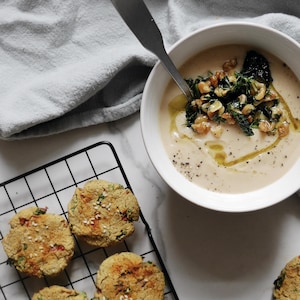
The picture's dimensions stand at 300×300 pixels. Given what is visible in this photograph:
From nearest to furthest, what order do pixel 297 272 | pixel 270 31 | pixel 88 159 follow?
1. pixel 270 31
2. pixel 297 272
3. pixel 88 159

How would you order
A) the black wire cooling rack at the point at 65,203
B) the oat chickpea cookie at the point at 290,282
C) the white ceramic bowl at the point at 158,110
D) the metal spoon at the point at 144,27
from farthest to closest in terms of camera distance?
the black wire cooling rack at the point at 65,203
the oat chickpea cookie at the point at 290,282
the white ceramic bowl at the point at 158,110
the metal spoon at the point at 144,27

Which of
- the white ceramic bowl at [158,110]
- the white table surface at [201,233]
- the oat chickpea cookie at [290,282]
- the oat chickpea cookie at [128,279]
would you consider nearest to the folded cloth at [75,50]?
the white table surface at [201,233]

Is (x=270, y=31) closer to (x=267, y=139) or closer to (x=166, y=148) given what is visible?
(x=267, y=139)

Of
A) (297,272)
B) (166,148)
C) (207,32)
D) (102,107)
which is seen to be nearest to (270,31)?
(207,32)

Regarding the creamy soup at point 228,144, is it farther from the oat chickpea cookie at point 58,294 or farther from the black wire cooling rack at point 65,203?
the oat chickpea cookie at point 58,294

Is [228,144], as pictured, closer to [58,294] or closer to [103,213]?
[103,213]

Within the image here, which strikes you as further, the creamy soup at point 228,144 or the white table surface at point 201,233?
the white table surface at point 201,233

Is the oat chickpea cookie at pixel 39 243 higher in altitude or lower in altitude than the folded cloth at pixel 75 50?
lower
